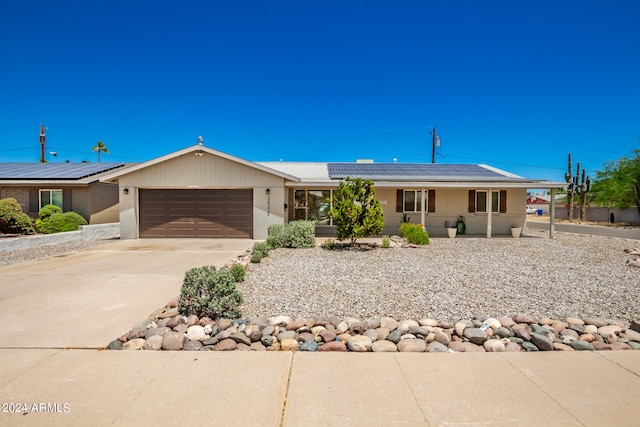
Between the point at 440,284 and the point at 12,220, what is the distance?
1566 cm

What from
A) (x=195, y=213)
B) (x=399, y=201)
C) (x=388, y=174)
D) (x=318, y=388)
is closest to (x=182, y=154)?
(x=195, y=213)

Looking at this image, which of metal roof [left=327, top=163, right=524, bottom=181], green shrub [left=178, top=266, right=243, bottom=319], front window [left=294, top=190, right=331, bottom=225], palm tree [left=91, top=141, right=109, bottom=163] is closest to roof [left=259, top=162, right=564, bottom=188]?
metal roof [left=327, top=163, right=524, bottom=181]

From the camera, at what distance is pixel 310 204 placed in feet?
49.4

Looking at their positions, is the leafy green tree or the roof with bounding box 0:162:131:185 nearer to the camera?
the roof with bounding box 0:162:131:185

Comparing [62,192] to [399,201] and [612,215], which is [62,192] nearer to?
[399,201]

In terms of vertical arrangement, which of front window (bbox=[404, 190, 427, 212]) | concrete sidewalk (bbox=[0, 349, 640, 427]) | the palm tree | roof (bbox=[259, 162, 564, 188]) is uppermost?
the palm tree

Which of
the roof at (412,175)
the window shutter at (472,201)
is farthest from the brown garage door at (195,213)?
the window shutter at (472,201)

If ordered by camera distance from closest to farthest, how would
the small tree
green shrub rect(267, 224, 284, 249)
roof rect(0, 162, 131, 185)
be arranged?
the small tree
green shrub rect(267, 224, 284, 249)
roof rect(0, 162, 131, 185)

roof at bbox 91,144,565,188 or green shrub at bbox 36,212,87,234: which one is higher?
roof at bbox 91,144,565,188

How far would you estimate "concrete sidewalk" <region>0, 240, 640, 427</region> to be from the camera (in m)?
2.42

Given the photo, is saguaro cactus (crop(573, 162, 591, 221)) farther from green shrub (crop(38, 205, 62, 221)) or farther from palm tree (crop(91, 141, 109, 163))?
palm tree (crop(91, 141, 109, 163))

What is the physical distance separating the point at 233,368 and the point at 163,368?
0.67 metres

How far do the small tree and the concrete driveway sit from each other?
3.60 meters

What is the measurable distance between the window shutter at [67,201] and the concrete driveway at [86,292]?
6703 millimetres
